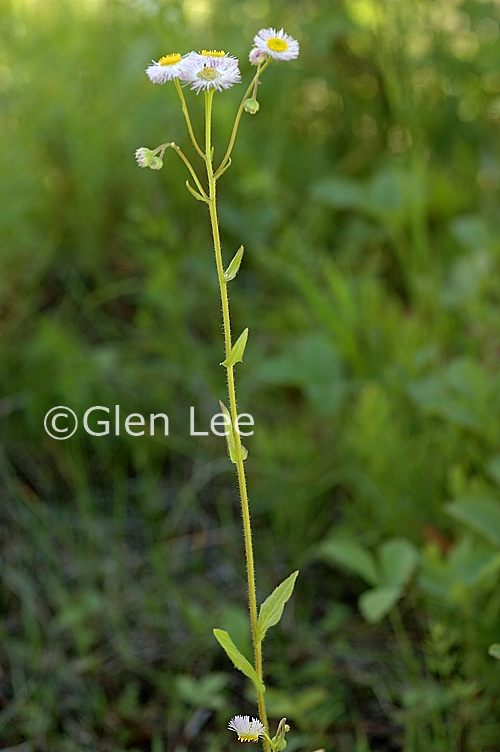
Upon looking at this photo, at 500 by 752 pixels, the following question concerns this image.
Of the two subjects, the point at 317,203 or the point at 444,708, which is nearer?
the point at 444,708

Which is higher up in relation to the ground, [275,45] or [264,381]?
[264,381]

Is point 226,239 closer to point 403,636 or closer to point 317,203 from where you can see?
point 317,203

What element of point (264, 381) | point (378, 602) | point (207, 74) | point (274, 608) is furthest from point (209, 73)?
point (264, 381)

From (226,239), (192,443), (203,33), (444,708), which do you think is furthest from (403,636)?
(203,33)

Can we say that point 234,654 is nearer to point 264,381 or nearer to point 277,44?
point 277,44

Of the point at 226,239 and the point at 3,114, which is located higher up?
the point at 3,114

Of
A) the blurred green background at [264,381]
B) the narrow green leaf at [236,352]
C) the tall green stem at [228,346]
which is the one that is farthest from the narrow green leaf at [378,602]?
the narrow green leaf at [236,352]
